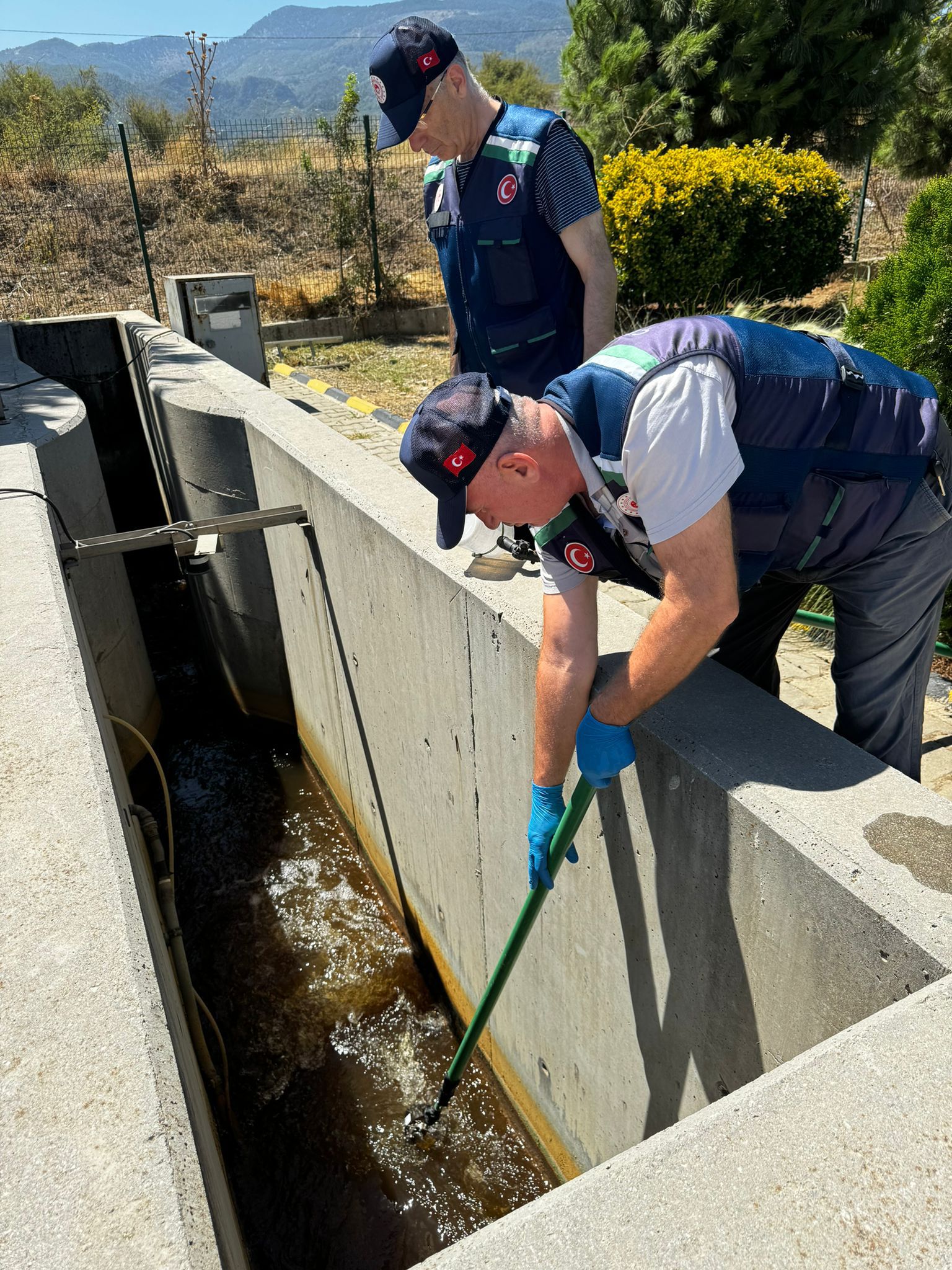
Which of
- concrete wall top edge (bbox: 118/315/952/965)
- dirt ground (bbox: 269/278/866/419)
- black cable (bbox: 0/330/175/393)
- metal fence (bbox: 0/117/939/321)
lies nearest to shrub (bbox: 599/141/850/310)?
dirt ground (bbox: 269/278/866/419)

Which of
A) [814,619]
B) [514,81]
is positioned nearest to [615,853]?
[814,619]

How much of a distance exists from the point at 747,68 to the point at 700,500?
39.6 ft

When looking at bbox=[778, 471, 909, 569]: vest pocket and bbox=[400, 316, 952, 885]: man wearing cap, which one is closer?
bbox=[400, 316, 952, 885]: man wearing cap

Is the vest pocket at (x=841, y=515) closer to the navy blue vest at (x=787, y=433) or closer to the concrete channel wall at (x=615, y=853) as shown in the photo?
the navy blue vest at (x=787, y=433)

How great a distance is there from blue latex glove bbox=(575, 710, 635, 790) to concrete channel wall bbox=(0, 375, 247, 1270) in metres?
0.95

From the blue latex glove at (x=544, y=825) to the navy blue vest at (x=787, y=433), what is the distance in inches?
21.9

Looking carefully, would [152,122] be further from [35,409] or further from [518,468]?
[518,468]

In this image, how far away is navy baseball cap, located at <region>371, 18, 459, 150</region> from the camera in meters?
2.57

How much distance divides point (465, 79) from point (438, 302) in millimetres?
10853

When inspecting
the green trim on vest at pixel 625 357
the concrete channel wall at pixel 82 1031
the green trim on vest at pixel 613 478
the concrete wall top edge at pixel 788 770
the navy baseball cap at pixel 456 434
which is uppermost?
the green trim on vest at pixel 625 357

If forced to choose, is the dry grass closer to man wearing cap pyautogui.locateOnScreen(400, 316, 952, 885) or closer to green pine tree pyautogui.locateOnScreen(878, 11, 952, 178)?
man wearing cap pyautogui.locateOnScreen(400, 316, 952, 885)

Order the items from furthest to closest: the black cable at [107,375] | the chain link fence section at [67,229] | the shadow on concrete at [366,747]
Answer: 1. the chain link fence section at [67,229]
2. the black cable at [107,375]
3. the shadow on concrete at [366,747]

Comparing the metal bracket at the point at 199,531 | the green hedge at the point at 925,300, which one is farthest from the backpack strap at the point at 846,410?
the metal bracket at the point at 199,531

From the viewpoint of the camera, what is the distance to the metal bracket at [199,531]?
13.2ft
